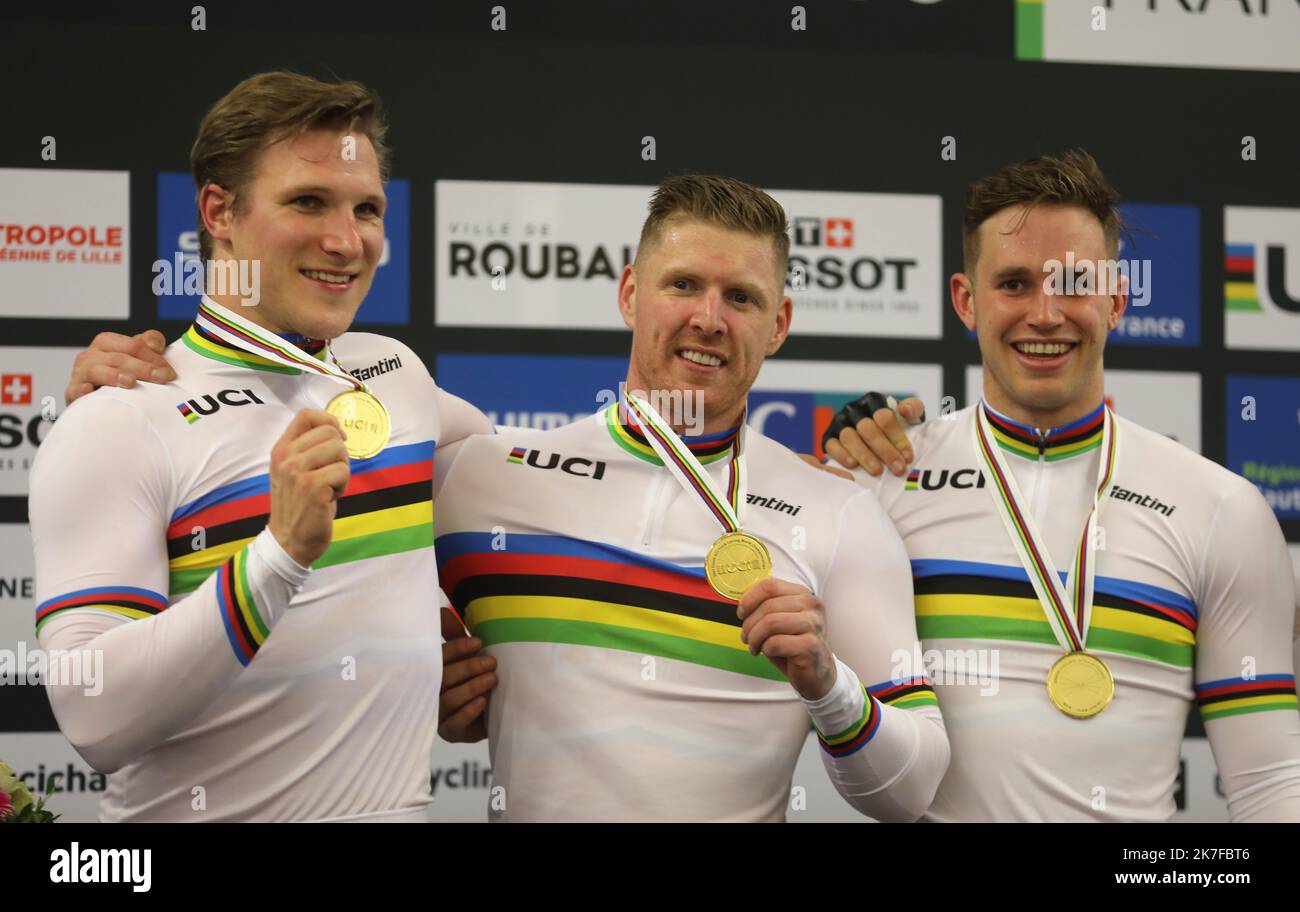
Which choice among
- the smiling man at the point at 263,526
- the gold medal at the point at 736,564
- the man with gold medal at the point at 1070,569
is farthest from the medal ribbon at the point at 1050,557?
the smiling man at the point at 263,526

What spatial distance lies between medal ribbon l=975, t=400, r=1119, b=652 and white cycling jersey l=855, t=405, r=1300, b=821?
0.02 metres

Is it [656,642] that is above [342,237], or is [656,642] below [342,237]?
below

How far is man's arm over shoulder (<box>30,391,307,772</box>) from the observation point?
6.11 ft

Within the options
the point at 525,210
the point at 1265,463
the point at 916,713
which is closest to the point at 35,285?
the point at 525,210

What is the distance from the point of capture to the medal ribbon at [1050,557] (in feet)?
7.86

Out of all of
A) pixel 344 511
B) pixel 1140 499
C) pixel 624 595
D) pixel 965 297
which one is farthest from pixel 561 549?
pixel 1140 499

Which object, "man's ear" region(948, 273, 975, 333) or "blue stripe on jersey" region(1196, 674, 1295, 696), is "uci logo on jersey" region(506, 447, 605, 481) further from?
"blue stripe on jersey" region(1196, 674, 1295, 696)

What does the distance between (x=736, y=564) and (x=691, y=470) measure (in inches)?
8.4

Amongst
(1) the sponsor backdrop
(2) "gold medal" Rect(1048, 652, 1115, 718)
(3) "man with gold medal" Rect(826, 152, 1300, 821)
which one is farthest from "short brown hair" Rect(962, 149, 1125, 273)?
(1) the sponsor backdrop

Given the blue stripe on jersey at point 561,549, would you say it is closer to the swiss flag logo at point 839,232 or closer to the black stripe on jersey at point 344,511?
the black stripe on jersey at point 344,511

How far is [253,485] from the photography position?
209cm

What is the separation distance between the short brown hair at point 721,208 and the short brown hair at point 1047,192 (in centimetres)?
40

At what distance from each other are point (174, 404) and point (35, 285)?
65.0 inches

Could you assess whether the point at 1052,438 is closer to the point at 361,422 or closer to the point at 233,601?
the point at 361,422
